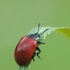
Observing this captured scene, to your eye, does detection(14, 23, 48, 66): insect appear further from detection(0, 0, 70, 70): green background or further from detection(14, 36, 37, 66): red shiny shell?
detection(0, 0, 70, 70): green background

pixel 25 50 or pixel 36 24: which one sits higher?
pixel 36 24

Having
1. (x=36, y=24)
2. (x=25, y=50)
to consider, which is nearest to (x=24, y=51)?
(x=25, y=50)

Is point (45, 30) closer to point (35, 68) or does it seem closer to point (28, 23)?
point (35, 68)

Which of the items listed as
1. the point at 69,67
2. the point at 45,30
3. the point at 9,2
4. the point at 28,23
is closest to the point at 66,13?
the point at 28,23

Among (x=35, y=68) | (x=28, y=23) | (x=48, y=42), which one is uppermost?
(x=28, y=23)

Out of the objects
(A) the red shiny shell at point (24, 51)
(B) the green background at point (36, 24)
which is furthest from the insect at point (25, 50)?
(B) the green background at point (36, 24)

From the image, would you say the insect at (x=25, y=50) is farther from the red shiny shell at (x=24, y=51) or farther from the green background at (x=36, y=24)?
the green background at (x=36, y=24)

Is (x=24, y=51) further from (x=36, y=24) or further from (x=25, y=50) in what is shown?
(x=36, y=24)

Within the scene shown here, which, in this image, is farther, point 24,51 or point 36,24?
point 36,24
